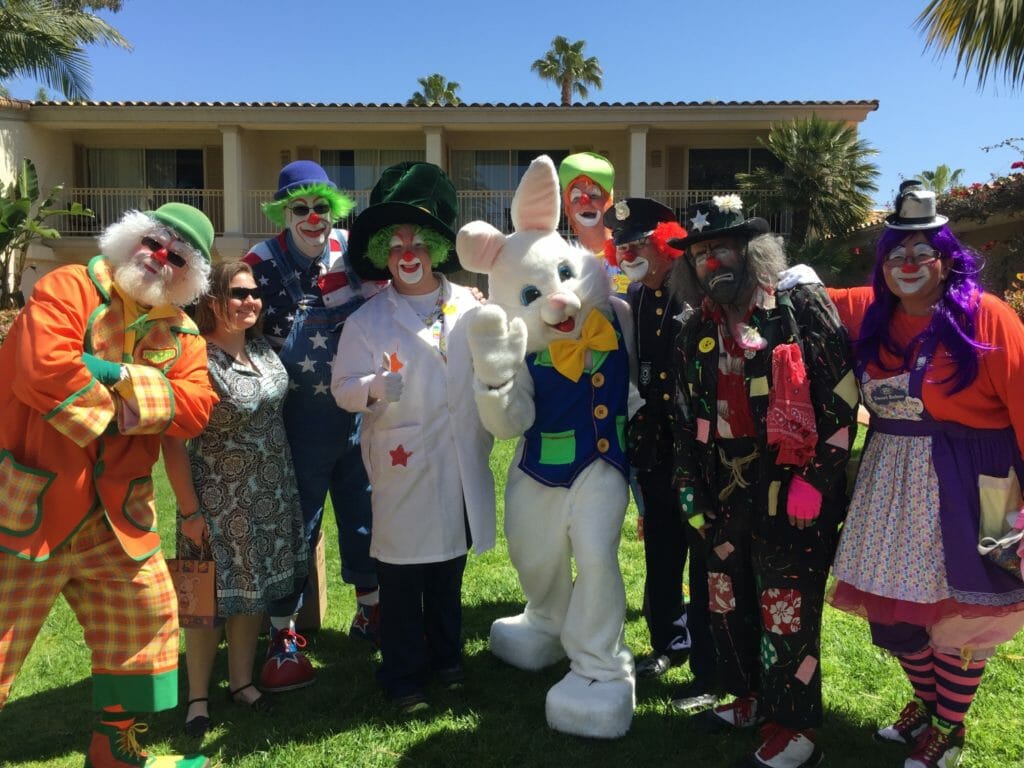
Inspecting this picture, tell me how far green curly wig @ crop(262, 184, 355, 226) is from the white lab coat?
0.73 meters

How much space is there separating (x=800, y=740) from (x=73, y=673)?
350 centimetres

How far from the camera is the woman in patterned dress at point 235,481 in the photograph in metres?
3.31

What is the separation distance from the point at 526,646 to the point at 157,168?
16.8 meters

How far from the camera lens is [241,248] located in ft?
53.1

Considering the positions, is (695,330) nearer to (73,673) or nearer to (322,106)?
(73,673)

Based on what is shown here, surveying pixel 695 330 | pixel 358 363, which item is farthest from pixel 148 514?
pixel 695 330

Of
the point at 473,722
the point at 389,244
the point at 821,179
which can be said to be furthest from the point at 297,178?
the point at 821,179

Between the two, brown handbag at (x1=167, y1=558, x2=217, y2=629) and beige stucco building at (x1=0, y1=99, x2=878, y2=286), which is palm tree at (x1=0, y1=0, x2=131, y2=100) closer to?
beige stucco building at (x1=0, y1=99, x2=878, y2=286)

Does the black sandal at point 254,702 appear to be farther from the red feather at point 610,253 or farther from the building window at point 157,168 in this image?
the building window at point 157,168

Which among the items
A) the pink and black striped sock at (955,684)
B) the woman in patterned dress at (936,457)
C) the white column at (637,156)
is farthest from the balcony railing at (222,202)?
the pink and black striped sock at (955,684)

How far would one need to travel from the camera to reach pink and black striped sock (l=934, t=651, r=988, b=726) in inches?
114

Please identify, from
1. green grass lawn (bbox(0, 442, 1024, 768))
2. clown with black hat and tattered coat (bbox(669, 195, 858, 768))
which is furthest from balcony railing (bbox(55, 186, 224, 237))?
clown with black hat and tattered coat (bbox(669, 195, 858, 768))

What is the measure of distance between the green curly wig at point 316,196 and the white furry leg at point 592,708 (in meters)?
2.46

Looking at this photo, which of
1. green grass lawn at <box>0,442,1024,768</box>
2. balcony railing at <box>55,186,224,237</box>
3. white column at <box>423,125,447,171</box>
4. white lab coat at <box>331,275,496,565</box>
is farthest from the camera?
balcony railing at <box>55,186,224,237</box>
